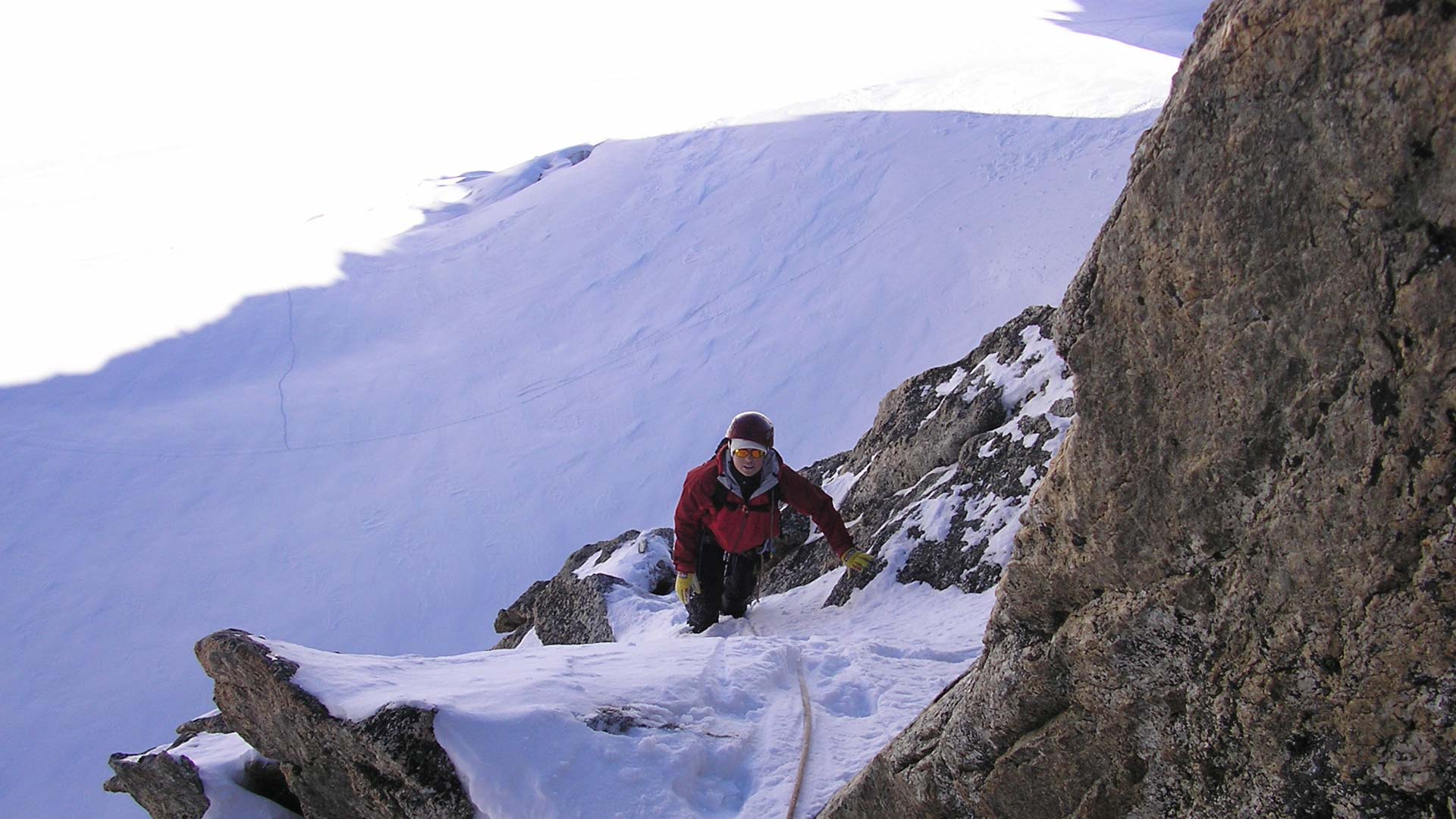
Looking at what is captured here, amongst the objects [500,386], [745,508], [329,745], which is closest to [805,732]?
[329,745]

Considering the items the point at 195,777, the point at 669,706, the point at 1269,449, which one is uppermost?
the point at 1269,449

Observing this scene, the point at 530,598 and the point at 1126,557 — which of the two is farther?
the point at 530,598

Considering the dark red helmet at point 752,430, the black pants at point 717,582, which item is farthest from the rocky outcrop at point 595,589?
the dark red helmet at point 752,430

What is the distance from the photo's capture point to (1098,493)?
185cm

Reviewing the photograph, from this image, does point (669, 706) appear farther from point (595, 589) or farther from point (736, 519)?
point (595, 589)

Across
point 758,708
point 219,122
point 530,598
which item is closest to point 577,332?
point 530,598

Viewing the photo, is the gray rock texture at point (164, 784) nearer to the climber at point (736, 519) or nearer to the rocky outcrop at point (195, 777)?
the rocky outcrop at point (195, 777)

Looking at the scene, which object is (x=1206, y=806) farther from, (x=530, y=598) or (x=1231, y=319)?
(x=530, y=598)

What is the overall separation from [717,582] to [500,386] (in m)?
12.2

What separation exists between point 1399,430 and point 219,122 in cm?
4025

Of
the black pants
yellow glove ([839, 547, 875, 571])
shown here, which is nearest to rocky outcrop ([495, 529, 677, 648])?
the black pants

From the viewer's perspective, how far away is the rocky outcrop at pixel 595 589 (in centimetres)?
620

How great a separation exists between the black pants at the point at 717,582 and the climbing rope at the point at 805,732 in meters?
1.28

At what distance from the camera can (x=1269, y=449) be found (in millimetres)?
1563
